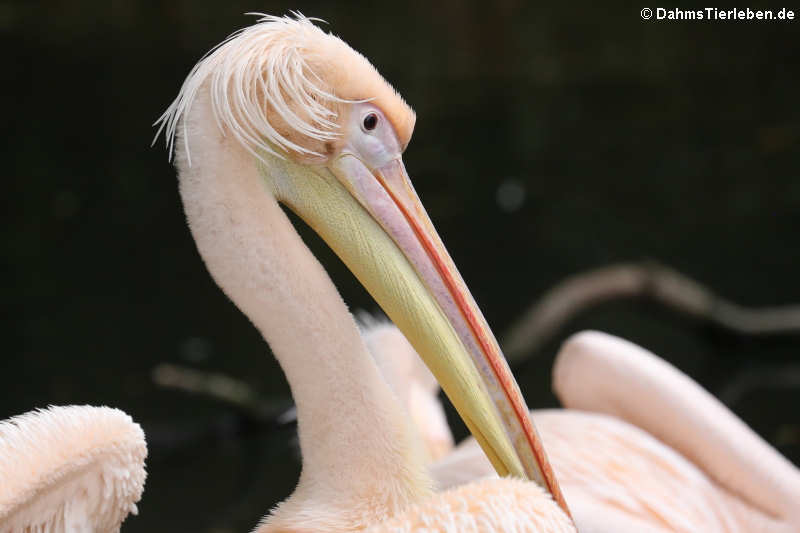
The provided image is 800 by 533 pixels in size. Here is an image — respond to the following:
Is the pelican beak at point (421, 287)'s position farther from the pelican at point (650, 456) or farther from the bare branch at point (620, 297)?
the bare branch at point (620, 297)

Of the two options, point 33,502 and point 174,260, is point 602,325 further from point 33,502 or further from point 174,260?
point 33,502

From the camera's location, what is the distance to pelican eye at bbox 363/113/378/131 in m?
1.76

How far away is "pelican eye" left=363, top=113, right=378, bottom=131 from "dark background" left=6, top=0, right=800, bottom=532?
238 centimetres

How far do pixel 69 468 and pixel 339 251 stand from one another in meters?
0.55

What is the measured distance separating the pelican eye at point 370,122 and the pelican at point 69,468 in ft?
2.00

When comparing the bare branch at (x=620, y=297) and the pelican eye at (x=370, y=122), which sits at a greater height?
the pelican eye at (x=370, y=122)

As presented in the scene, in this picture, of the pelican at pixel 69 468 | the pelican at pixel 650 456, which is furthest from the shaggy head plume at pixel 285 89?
the pelican at pixel 650 456

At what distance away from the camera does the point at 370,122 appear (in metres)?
1.77

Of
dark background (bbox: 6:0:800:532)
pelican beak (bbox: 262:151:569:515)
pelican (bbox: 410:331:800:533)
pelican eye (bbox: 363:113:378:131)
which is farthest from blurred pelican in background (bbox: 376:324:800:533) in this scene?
dark background (bbox: 6:0:800:532)

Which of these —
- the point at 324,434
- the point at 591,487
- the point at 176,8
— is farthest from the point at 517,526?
the point at 176,8

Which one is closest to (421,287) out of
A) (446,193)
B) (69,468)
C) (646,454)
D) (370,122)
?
(370,122)

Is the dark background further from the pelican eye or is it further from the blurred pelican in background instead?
the pelican eye

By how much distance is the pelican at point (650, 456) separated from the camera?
2.28m

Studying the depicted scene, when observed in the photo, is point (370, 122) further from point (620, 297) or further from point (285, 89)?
point (620, 297)
